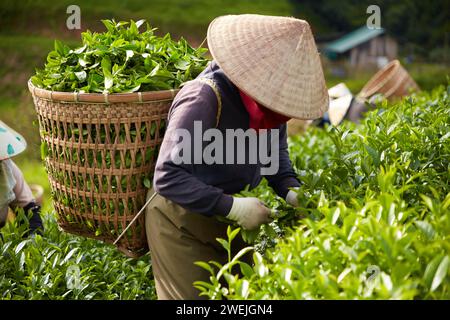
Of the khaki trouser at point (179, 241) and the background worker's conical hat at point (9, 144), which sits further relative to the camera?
the background worker's conical hat at point (9, 144)

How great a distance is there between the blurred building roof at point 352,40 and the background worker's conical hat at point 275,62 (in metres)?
11.7

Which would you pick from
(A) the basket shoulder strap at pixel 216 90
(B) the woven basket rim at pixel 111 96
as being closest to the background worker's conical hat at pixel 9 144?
(B) the woven basket rim at pixel 111 96

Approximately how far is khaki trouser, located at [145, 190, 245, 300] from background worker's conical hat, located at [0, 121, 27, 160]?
65cm

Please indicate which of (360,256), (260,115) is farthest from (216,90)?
(360,256)

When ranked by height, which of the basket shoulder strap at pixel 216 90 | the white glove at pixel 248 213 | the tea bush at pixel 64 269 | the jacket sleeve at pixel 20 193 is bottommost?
the tea bush at pixel 64 269

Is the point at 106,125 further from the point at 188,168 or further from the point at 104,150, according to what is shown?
the point at 188,168

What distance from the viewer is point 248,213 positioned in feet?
6.86

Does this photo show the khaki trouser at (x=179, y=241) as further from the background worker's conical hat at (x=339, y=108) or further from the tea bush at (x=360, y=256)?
the background worker's conical hat at (x=339, y=108)

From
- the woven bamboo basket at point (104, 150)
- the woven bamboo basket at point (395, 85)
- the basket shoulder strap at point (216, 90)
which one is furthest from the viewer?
the woven bamboo basket at point (395, 85)

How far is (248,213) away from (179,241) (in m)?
0.36

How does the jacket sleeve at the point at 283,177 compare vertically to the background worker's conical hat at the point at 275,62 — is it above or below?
below

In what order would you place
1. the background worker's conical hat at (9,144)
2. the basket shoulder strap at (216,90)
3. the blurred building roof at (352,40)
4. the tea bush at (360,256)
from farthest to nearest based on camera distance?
1. the blurred building roof at (352,40)
2. the background worker's conical hat at (9,144)
3. the basket shoulder strap at (216,90)
4. the tea bush at (360,256)

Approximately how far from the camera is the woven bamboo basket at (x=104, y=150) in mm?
2271
